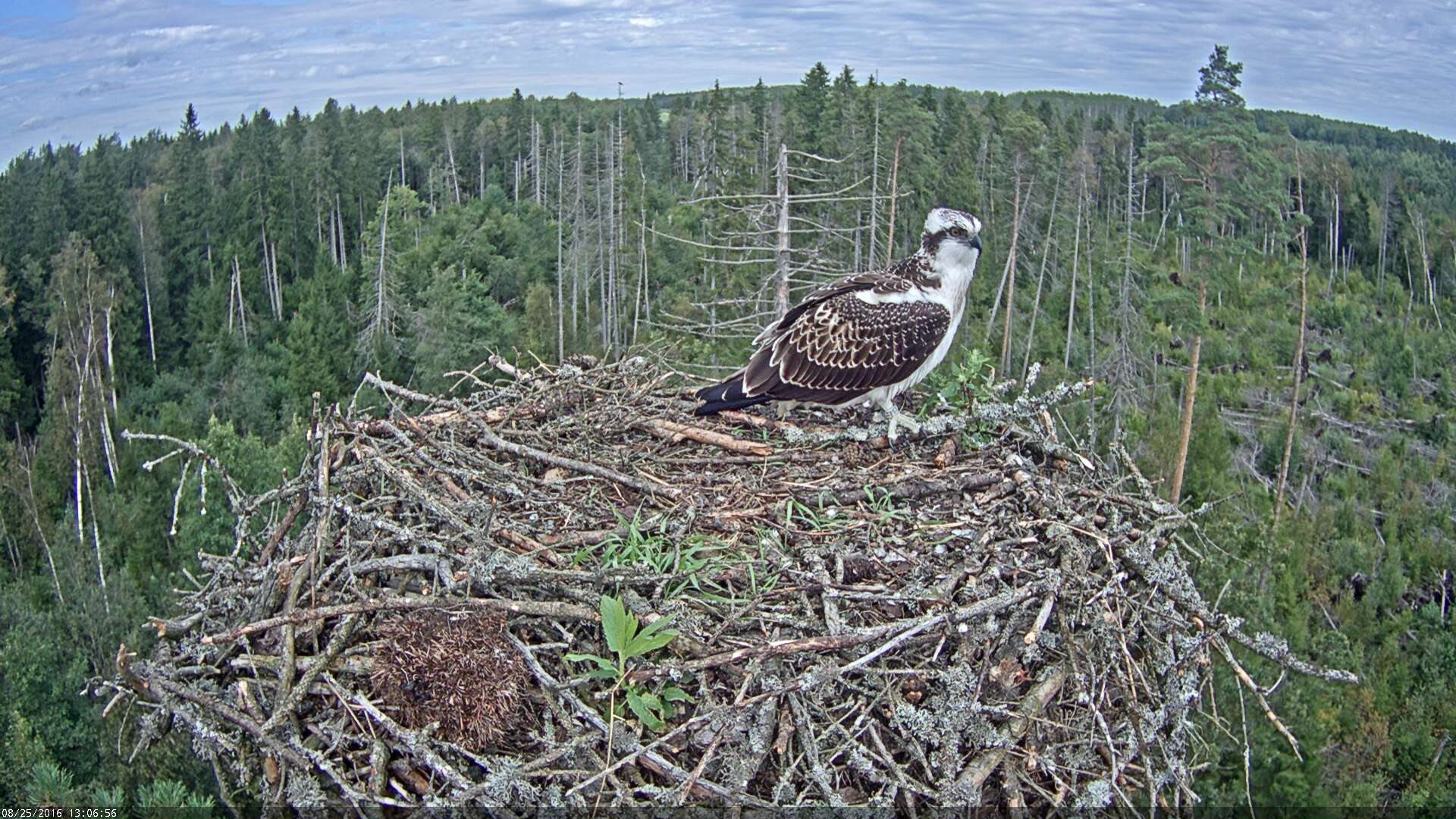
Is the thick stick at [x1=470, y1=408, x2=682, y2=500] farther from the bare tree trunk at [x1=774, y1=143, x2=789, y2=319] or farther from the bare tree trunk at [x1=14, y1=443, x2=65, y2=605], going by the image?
the bare tree trunk at [x1=14, y1=443, x2=65, y2=605]

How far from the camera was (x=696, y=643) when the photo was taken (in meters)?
5.06

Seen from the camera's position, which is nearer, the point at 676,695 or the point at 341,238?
the point at 676,695

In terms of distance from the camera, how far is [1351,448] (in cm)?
4906

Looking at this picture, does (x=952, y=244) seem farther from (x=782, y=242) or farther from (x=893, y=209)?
(x=893, y=209)

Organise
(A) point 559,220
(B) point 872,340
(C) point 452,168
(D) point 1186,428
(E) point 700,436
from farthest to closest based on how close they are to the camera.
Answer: (C) point 452,168, (A) point 559,220, (D) point 1186,428, (B) point 872,340, (E) point 700,436

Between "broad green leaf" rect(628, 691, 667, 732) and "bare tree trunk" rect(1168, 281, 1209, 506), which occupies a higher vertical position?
"broad green leaf" rect(628, 691, 667, 732)

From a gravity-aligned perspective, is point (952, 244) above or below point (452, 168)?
below

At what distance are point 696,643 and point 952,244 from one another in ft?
13.2

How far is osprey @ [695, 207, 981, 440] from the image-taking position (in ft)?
24.6

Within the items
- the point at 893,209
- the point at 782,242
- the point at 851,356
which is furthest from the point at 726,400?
the point at 893,209

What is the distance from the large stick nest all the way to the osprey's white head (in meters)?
1.93

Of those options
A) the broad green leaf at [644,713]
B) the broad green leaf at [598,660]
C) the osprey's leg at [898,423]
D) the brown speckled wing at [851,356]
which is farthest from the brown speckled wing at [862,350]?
the broad green leaf at [644,713]

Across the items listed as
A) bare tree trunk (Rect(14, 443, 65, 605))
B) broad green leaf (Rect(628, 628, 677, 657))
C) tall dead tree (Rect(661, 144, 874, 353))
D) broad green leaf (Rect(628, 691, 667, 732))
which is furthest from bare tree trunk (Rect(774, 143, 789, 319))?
bare tree trunk (Rect(14, 443, 65, 605))

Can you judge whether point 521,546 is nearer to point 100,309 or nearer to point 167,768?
point 167,768
